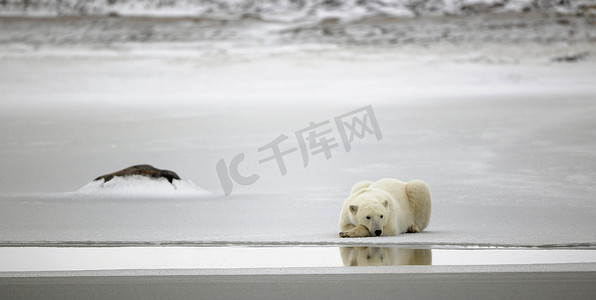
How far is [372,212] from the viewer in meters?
2.98

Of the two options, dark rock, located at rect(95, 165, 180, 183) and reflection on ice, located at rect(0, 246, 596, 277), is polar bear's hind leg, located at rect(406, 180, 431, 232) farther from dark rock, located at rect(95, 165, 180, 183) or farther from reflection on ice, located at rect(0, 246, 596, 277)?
dark rock, located at rect(95, 165, 180, 183)

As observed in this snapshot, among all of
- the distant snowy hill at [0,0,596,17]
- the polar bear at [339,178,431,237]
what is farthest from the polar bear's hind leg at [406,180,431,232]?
the distant snowy hill at [0,0,596,17]

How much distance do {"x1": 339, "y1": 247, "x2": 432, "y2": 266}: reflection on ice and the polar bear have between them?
5.5 inches

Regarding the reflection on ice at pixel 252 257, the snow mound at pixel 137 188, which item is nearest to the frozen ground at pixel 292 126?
the snow mound at pixel 137 188

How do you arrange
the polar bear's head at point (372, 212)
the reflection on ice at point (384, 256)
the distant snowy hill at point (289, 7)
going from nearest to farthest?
Result: the reflection on ice at point (384, 256), the polar bear's head at point (372, 212), the distant snowy hill at point (289, 7)

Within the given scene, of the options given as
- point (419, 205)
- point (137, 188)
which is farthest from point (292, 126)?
point (419, 205)

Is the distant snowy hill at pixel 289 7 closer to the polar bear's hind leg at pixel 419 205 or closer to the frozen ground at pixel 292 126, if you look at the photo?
the frozen ground at pixel 292 126

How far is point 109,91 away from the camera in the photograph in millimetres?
9680

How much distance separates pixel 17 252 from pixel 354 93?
22.3 feet

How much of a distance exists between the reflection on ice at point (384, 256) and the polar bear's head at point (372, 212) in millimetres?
134

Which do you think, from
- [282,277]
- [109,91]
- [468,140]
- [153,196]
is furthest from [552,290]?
[109,91]

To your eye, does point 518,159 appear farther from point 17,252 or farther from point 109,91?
point 109,91

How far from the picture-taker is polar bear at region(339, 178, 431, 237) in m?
2.99

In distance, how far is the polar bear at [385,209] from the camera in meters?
2.99
